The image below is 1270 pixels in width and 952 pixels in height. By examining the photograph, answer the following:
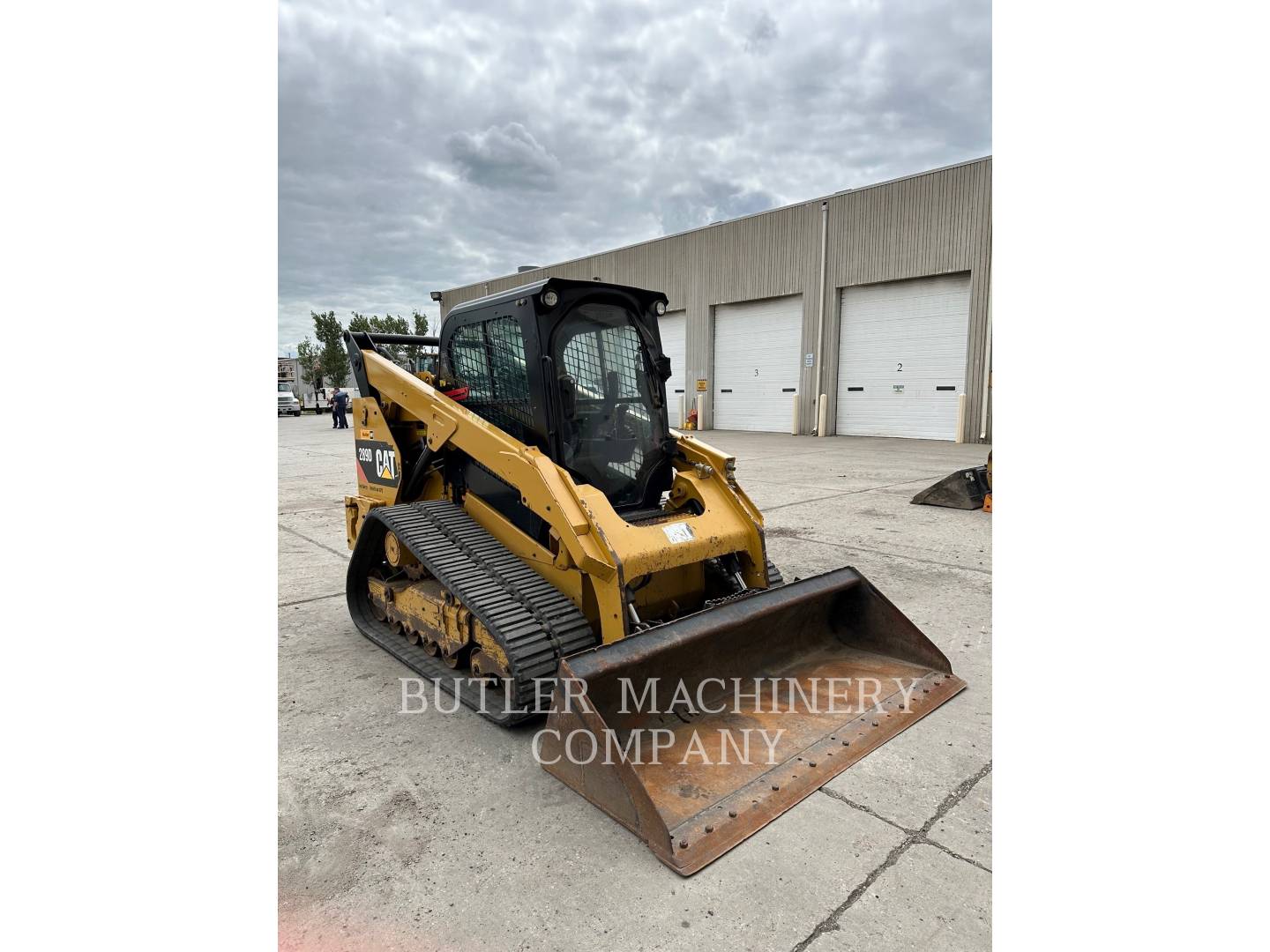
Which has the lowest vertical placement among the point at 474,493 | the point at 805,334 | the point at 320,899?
the point at 320,899

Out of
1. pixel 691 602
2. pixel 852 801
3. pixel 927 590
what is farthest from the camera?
pixel 927 590

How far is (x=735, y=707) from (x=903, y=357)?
15.9 metres


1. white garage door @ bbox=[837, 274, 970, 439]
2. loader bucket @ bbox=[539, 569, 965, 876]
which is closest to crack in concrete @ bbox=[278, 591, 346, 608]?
loader bucket @ bbox=[539, 569, 965, 876]

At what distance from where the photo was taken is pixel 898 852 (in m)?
2.33

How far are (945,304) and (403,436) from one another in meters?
15.2

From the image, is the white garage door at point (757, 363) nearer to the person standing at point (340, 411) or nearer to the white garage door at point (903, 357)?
the white garage door at point (903, 357)

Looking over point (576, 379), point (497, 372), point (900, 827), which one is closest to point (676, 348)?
point (497, 372)

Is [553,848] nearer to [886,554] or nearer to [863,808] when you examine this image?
[863,808]

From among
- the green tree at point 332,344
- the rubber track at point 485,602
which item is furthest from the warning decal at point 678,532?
the green tree at point 332,344

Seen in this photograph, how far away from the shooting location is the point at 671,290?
22.5 metres

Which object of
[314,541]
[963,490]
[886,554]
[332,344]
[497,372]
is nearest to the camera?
[497,372]

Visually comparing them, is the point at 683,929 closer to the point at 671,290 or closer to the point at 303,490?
the point at 303,490

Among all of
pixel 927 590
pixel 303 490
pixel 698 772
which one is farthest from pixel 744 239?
pixel 698 772

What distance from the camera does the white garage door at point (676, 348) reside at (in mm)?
22500
